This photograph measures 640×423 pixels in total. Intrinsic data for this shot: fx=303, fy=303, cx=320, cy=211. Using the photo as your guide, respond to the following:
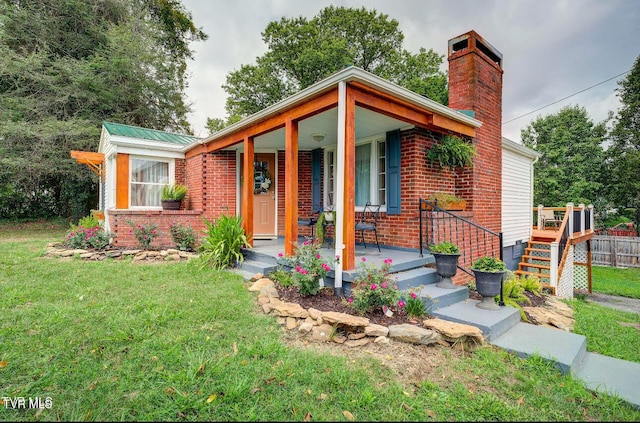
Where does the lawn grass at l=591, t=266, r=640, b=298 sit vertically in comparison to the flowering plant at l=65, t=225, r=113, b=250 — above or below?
below

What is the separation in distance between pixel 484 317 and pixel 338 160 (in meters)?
→ 2.38

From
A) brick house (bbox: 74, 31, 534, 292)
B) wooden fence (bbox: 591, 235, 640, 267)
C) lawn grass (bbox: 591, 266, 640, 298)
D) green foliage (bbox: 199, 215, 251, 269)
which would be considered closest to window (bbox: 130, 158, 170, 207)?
brick house (bbox: 74, 31, 534, 292)

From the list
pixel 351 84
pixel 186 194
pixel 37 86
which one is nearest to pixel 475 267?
pixel 351 84

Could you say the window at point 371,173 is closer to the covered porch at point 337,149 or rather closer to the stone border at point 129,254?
the covered porch at point 337,149

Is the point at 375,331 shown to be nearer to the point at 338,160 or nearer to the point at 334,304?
the point at 334,304

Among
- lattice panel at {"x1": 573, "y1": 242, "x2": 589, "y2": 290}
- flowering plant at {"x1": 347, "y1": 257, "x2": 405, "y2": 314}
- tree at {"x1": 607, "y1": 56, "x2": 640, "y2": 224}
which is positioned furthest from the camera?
tree at {"x1": 607, "y1": 56, "x2": 640, "y2": 224}

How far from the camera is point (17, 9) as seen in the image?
463 inches

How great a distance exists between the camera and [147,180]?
8203 millimetres

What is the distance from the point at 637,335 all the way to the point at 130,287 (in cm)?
665

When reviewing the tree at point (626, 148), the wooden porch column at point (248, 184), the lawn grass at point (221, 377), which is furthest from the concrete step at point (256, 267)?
the tree at point (626, 148)

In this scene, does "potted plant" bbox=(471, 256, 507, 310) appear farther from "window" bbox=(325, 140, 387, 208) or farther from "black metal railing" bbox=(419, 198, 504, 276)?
"window" bbox=(325, 140, 387, 208)

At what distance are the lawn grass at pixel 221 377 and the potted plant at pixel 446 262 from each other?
4.12 feet

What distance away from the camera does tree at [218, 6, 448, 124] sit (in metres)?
17.4

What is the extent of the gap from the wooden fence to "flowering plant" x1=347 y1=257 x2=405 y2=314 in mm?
14680
